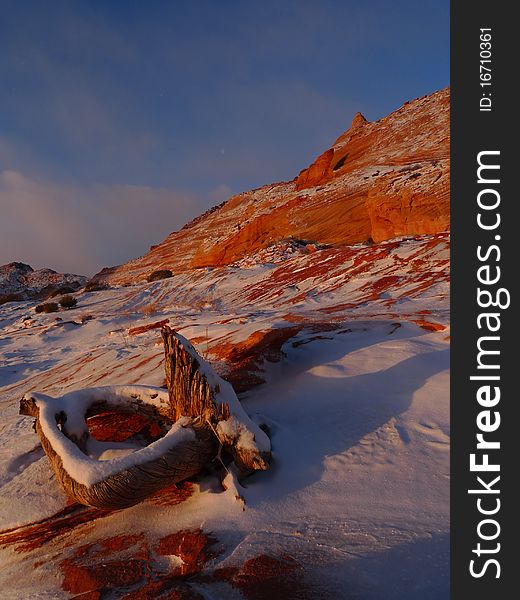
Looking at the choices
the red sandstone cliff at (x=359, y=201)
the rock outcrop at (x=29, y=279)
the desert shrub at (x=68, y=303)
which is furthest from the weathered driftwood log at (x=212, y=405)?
the rock outcrop at (x=29, y=279)

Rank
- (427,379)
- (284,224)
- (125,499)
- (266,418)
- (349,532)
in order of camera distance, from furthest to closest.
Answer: (284,224), (427,379), (266,418), (125,499), (349,532)

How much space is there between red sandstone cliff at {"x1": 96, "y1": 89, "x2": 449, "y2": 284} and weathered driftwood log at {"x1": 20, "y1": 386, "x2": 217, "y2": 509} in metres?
20.4

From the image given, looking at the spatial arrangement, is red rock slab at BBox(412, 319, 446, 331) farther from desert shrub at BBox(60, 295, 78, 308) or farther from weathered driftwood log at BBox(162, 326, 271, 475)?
desert shrub at BBox(60, 295, 78, 308)

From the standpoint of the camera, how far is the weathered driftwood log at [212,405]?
254 cm

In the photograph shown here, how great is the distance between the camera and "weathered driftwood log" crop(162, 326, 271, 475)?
99.8 inches

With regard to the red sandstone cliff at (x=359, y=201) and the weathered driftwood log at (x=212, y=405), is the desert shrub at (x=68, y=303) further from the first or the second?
the weathered driftwood log at (x=212, y=405)

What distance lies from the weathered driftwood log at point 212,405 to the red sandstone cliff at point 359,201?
2023 cm

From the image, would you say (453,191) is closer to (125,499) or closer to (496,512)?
(496,512)

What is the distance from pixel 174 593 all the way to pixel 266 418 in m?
1.58

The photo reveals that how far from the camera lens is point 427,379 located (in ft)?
11.7

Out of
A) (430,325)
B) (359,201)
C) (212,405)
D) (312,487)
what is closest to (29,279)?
(359,201)

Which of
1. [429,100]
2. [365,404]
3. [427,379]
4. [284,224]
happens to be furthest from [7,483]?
[429,100]

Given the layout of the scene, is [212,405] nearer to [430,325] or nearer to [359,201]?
[430,325]

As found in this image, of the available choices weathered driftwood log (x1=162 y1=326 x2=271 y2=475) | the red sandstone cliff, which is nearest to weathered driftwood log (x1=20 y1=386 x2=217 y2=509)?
weathered driftwood log (x1=162 y1=326 x2=271 y2=475)
